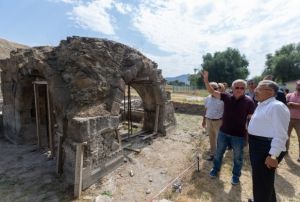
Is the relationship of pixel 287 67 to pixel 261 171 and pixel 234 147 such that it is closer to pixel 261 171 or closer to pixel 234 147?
pixel 234 147

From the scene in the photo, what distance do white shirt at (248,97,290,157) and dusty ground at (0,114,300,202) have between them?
1.79 metres

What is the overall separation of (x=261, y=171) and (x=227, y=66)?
3577 cm

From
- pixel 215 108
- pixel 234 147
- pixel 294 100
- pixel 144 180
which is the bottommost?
Answer: pixel 144 180

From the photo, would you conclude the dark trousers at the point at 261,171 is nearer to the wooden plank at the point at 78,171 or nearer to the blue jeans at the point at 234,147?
the blue jeans at the point at 234,147

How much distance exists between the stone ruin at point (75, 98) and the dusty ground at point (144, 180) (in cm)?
33

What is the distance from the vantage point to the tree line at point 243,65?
31.4m

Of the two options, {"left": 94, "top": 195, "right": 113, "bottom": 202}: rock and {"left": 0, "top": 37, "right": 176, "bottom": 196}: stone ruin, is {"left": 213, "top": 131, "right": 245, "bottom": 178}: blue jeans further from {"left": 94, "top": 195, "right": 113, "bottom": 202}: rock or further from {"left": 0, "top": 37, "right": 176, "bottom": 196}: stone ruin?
{"left": 0, "top": 37, "right": 176, "bottom": 196}: stone ruin

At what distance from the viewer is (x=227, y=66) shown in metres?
36.0

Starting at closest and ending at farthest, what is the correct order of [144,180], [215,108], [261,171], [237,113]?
[261,171]
[237,113]
[144,180]
[215,108]

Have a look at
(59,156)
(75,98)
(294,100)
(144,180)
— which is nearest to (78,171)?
(59,156)

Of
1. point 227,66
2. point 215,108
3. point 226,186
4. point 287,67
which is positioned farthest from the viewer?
point 227,66

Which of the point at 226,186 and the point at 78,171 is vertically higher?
the point at 78,171

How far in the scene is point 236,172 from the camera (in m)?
4.24

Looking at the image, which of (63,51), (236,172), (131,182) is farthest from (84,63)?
(236,172)
